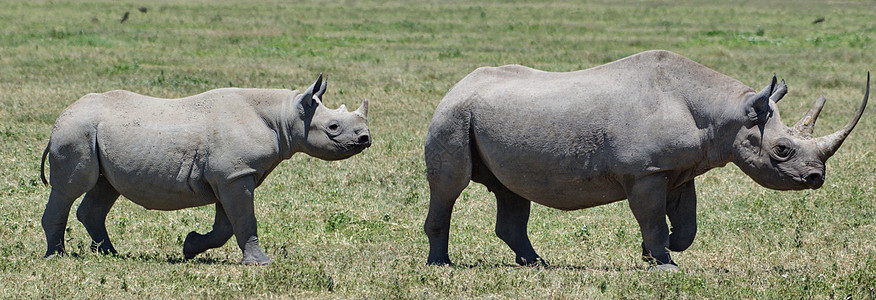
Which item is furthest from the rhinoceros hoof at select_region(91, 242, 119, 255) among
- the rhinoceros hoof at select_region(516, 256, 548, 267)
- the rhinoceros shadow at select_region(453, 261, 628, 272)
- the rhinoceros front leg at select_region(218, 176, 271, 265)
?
the rhinoceros hoof at select_region(516, 256, 548, 267)

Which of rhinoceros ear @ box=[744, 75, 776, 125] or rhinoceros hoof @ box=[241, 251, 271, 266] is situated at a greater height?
rhinoceros ear @ box=[744, 75, 776, 125]

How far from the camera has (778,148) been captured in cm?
875

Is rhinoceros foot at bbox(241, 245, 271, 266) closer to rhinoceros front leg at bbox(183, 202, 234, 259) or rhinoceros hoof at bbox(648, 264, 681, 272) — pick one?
rhinoceros front leg at bbox(183, 202, 234, 259)

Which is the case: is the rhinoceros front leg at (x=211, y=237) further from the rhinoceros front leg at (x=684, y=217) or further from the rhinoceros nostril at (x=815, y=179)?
the rhinoceros nostril at (x=815, y=179)

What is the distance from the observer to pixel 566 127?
29.9 feet

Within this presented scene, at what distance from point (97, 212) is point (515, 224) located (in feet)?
11.6

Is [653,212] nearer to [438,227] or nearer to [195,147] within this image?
[438,227]

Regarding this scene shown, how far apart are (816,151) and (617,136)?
1467mm

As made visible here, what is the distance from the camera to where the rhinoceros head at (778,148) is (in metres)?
8.66

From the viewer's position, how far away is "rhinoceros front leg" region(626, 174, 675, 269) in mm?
8906

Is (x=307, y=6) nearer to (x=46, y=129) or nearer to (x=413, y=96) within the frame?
(x=413, y=96)

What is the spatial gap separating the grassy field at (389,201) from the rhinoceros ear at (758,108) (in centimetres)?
119

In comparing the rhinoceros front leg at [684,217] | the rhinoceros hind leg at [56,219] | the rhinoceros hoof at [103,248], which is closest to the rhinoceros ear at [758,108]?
the rhinoceros front leg at [684,217]

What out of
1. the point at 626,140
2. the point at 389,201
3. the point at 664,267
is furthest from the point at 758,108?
the point at 389,201
